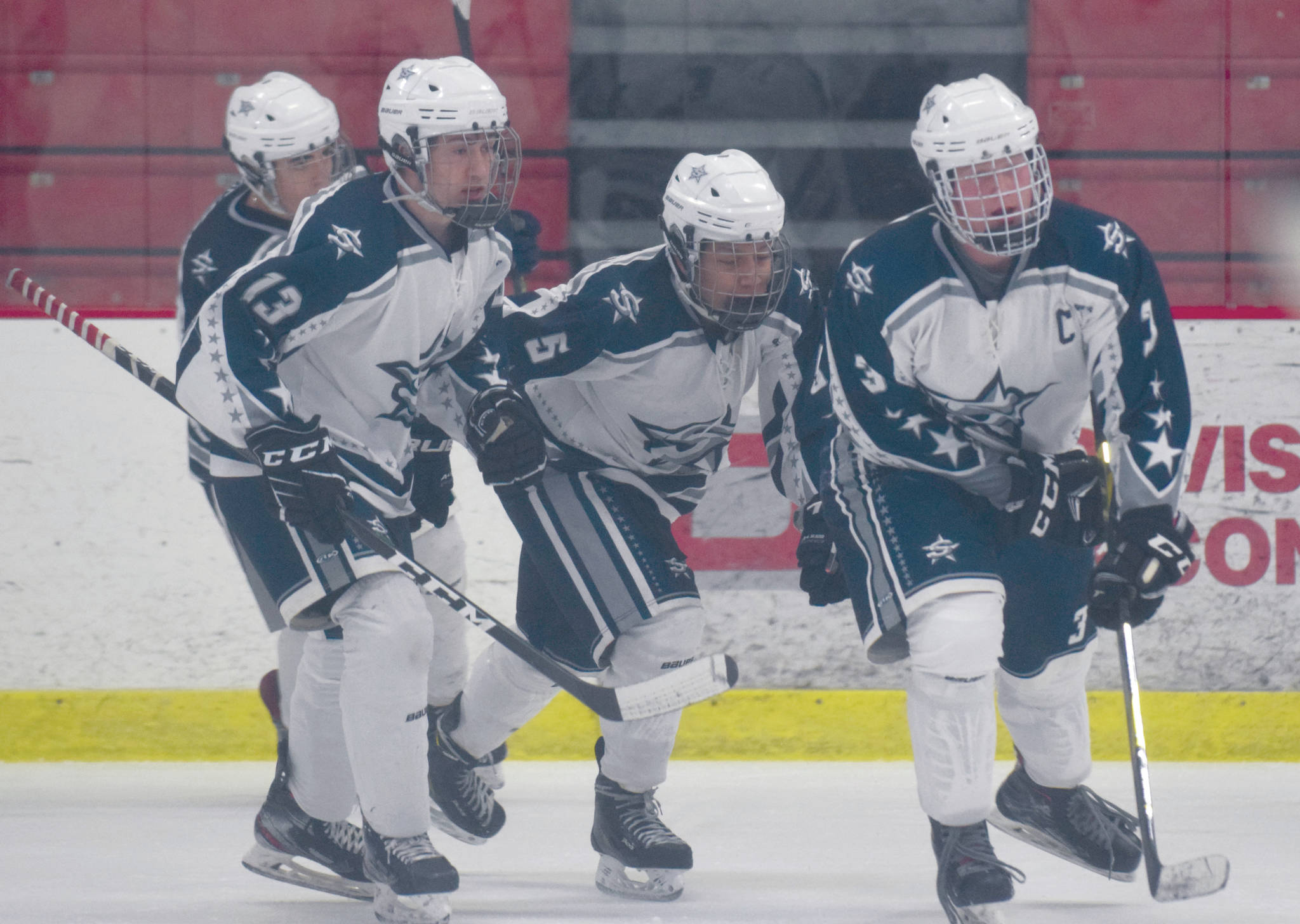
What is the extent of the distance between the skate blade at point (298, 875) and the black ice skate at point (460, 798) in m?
0.27

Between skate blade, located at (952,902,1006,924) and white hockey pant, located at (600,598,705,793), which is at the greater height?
white hockey pant, located at (600,598,705,793)

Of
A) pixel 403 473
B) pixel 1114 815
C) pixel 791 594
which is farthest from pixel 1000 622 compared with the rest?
pixel 791 594

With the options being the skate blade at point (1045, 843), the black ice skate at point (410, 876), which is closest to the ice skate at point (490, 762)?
the black ice skate at point (410, 876)

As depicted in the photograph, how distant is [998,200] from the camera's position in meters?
2.12

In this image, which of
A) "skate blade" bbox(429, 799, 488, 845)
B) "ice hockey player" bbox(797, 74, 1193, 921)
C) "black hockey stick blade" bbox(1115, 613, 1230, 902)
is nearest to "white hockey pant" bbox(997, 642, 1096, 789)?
"ice hockey player" bbox(797, 74, 1193, 921)

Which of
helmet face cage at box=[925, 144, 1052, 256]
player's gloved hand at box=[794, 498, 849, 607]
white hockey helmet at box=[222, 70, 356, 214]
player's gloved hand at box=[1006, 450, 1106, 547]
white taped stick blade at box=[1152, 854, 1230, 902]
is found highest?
white hockey helmet at box=[222, 70, 356, 214]

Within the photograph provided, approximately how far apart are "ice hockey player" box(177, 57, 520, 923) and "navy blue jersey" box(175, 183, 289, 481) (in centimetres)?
59

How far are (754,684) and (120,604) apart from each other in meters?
1.23

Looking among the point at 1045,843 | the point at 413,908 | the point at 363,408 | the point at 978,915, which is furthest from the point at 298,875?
the point at 1045,843

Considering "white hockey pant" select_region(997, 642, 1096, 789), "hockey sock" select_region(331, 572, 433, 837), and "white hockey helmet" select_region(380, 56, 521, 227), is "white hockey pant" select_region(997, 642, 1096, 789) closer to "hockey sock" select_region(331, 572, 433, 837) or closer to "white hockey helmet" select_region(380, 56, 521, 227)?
"hockey sock" select_region(331, 572, 433, 837)

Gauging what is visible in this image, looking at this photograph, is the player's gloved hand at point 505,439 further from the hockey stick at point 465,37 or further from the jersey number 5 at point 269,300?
the hockey stick at point 465,37

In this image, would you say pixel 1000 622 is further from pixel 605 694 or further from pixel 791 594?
pixel 791 594

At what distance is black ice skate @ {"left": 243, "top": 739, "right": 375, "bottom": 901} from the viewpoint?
2389mm

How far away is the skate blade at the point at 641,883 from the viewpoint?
8.00 ft
